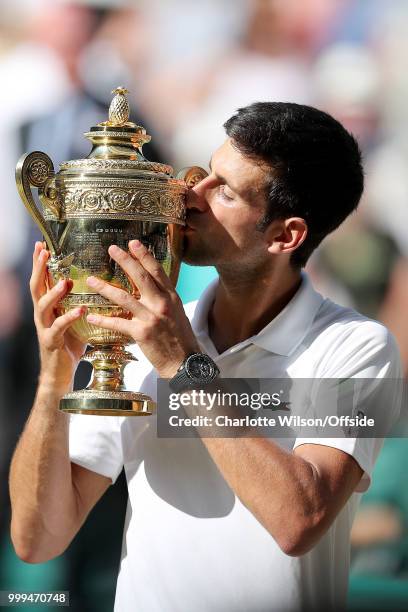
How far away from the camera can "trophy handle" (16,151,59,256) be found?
86.7 inches

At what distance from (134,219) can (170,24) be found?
6.32ft

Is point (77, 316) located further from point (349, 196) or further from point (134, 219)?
point (349, 196)

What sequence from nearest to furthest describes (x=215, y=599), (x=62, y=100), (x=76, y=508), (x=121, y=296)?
(x=121, y=296) < (x=215, y=599) < (x=76, y=508) < (x=62, y=100)

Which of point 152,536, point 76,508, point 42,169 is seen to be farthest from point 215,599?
point 42,169

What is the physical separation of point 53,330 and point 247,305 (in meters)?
0.50

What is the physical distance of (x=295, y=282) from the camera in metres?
2.62

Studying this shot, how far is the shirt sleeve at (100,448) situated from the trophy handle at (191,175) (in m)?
0.59

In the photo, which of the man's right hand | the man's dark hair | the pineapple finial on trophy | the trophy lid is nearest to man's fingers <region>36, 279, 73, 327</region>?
the man's right hand

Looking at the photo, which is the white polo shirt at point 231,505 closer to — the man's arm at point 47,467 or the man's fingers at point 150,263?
the man's arm at point 47,467

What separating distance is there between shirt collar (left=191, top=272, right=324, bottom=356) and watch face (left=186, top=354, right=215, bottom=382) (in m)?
0.30

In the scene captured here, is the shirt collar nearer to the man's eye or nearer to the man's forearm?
the man's eye

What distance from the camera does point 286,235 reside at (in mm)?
2545

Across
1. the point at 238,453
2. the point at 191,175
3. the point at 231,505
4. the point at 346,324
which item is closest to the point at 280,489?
the point at 238,453

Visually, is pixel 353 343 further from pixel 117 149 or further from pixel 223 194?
pixel 117 149
